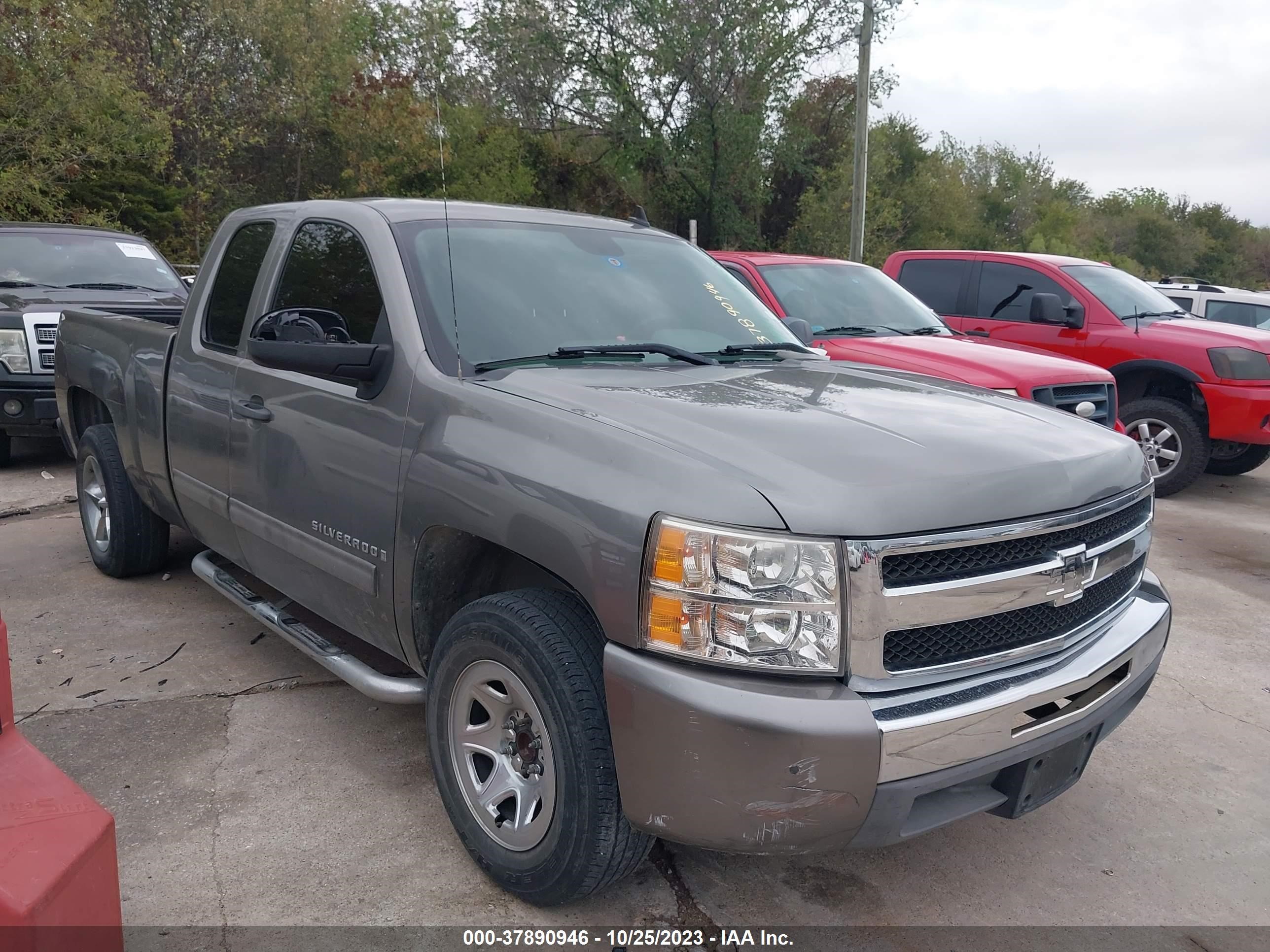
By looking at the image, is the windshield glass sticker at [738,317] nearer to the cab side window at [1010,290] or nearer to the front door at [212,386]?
the front door at [212,386]

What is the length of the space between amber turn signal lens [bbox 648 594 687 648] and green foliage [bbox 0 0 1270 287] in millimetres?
18505

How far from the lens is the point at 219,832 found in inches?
113

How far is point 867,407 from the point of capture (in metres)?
2.70

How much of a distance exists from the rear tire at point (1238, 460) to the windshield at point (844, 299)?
3246 millimetres

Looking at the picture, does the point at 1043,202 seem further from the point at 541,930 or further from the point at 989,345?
the point at 541,930

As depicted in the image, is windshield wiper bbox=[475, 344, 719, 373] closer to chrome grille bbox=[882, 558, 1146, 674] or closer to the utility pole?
chrome grille bbox=[882, 558, 1146, 674]

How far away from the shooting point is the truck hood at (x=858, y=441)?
2.11 metres

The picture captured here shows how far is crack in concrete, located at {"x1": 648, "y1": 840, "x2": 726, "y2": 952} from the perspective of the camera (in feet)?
8.18

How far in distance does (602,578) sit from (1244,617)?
4404mm

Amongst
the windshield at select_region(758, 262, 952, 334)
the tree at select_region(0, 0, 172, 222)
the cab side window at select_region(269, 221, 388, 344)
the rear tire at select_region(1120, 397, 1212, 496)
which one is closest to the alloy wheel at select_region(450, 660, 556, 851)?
the cab side window at select_region(269, 221, 388, 344)

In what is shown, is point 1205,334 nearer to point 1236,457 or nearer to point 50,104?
point 1236,457

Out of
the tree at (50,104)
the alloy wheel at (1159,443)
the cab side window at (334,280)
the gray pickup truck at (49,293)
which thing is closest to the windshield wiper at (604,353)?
the cab side window at (334,280)

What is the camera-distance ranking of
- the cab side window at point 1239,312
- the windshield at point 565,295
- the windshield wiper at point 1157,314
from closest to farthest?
the windshield at point 565,295, the windshield wiper at point 1157,314, the cab side window at point 1239,312

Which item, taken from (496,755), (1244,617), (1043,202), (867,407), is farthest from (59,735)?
(1043,202)
